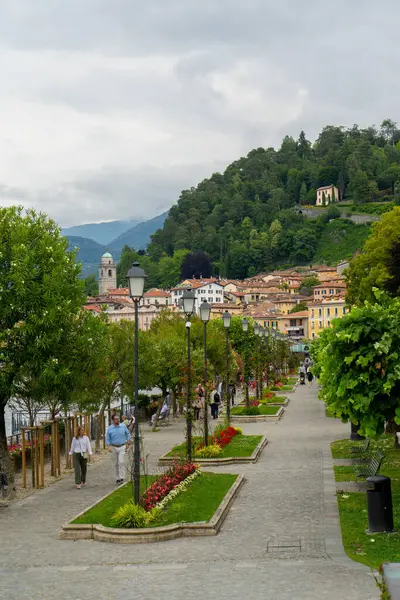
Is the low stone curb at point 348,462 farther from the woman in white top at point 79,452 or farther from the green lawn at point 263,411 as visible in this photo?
the green lawn at point 263,411

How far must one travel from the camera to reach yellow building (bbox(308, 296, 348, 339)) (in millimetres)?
145500

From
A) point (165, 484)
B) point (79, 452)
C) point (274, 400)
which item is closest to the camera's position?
point (165, 484)

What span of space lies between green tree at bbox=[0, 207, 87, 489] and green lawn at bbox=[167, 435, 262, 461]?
5744mm

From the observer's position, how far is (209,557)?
12.7 metres

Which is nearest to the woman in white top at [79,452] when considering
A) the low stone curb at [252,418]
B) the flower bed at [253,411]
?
the low stone curb at [252,418]

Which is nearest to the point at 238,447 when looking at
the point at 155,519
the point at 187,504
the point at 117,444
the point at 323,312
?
the point at 117,444

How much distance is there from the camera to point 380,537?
13.3 m

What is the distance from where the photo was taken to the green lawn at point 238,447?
2491 cm

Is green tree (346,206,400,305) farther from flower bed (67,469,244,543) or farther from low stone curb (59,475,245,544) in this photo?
low stone curb (59,475,245,544)

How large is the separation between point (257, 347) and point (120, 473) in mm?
29032

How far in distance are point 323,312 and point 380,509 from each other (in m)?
135

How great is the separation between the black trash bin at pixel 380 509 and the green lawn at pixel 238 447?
392 inches

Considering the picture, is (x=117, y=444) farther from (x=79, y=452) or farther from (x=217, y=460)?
(x=217, y=460)

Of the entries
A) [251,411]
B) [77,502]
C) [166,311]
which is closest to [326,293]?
[166,311]
